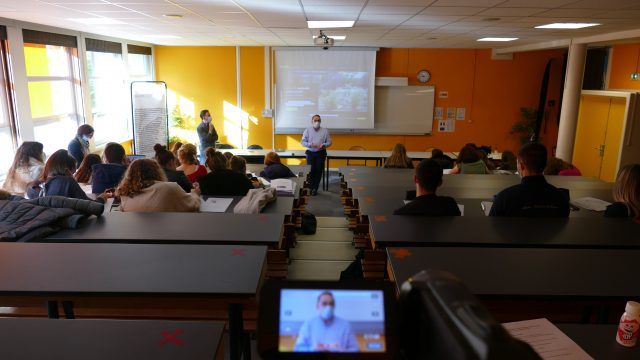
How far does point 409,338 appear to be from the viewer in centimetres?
87

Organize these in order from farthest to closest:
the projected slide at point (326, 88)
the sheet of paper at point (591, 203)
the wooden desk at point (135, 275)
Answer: the projected slide at point (326, 88)
the sheet of paper at point (591, 203)
the wooden desk at point (135, 275)

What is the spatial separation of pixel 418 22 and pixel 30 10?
14.0 feet

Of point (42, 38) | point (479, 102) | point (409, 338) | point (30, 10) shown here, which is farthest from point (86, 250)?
point (479, 102)

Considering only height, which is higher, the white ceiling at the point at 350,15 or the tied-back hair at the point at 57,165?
the white ceiling at the point at 350,15

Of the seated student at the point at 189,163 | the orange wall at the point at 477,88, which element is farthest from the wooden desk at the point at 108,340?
the orange wall at the point at 477,88

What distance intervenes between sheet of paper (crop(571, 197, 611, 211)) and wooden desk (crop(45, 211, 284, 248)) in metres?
2.84

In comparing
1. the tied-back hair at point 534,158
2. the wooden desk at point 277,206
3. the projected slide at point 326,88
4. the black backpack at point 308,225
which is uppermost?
the projected slide at point 326,88

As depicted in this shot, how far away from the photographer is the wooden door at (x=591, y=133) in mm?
8445

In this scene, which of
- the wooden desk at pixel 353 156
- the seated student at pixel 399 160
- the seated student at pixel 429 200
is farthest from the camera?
the wooden desk at pixel 353 156

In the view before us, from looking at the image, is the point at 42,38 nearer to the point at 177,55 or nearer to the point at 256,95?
the point at 177,55

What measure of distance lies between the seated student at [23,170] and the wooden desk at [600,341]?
15.3 feet

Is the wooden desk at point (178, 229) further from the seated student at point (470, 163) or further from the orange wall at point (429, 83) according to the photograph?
the orange wall at point (429, 83)

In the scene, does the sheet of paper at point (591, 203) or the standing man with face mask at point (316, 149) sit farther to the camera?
the standing man with face mask at point (316, 149)

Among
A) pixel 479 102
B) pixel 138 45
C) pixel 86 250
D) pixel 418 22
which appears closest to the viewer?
pixel 86 250
